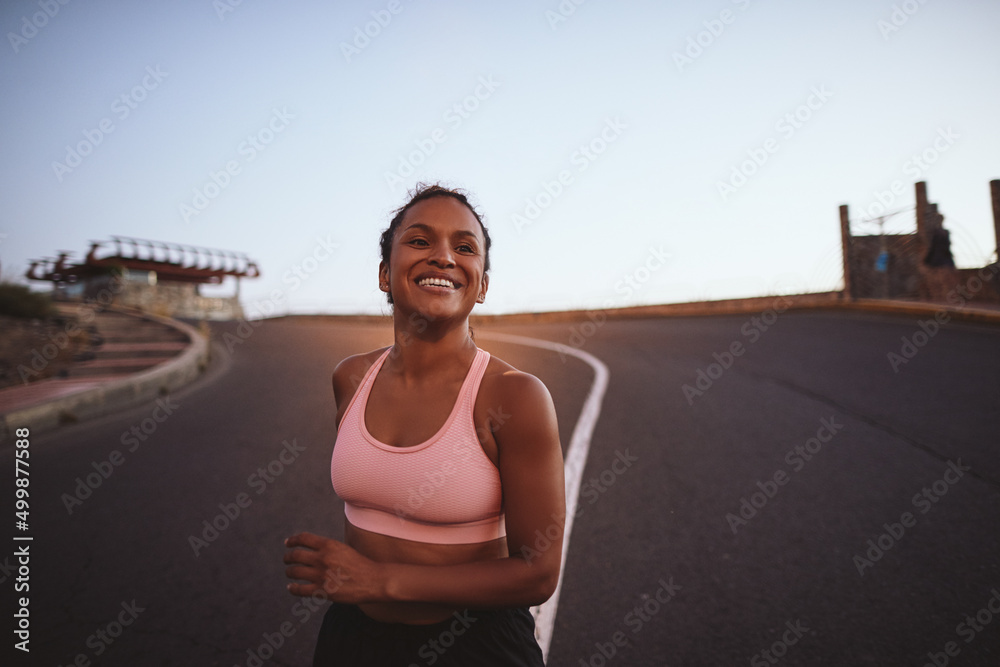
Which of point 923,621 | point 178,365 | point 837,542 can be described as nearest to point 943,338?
point 837,542

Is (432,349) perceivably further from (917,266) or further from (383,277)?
(917,266)

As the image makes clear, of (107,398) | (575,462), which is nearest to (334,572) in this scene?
(575,462)

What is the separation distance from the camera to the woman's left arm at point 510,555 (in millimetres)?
1361

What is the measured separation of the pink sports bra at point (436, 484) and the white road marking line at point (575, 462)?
1061mm

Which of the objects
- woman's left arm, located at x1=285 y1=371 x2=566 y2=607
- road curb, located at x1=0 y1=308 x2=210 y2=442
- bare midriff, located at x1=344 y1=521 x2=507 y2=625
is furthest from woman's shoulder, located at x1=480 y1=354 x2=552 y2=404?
road curb, located at x1=0 y1=308 x2=210 y2=442

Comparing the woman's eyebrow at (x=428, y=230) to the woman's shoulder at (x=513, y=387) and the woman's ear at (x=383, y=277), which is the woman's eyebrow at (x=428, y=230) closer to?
the woman's ear at (x=383, y=277)

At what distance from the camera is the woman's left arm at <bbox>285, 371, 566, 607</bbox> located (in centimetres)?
136

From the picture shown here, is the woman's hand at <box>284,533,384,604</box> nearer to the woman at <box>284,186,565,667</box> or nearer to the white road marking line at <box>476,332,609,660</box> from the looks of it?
the woman at <box>284,186,565,667</box>

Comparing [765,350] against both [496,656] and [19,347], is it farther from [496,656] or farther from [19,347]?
[19,347]

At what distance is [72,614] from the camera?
291cm

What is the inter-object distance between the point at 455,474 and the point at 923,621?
2.71 m

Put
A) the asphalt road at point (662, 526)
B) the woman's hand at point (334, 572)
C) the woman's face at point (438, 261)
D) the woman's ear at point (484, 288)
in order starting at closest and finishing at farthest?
1. the woman's hand at point (334, 572)
2. the woman's face at point (438, 261)
3. the woman's ear at point (484, 288)
4. the asphalt road at point (662, 526)

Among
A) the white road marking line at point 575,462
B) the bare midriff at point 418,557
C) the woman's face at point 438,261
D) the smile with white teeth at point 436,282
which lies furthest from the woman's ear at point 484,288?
the white road marking line at point 575,462

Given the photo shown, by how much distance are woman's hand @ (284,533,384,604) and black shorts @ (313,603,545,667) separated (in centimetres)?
31
